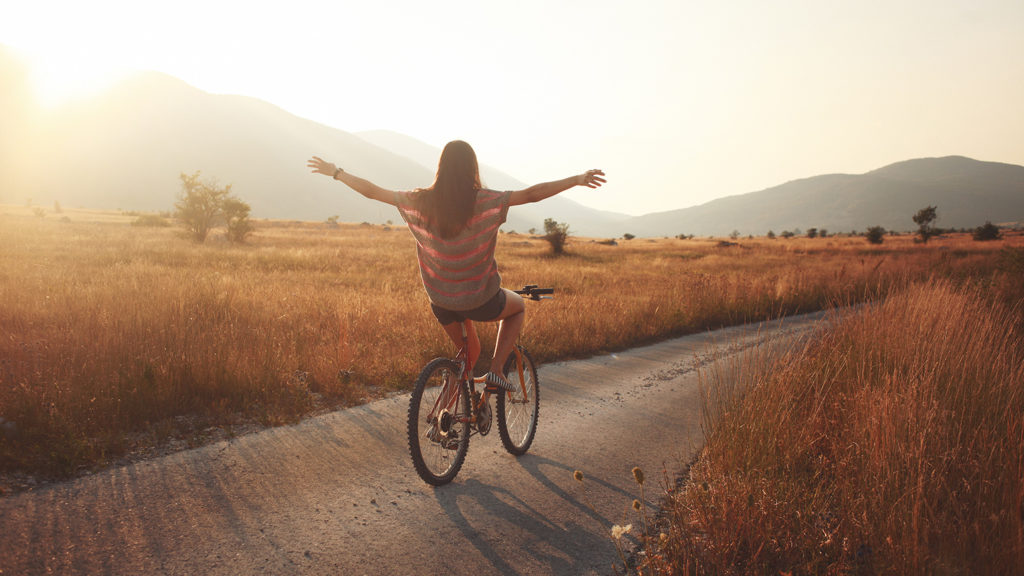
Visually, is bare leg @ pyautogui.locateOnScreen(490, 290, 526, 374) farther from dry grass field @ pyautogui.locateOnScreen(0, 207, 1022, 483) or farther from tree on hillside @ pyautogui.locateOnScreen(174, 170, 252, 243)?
tree on hillside @ pyautogui.locateOnScreen(174, 170, 252, 243)

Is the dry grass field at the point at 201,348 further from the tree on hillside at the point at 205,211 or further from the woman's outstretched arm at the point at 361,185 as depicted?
the tree on hillside at the point at 205,211

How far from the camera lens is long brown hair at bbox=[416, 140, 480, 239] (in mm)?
3607

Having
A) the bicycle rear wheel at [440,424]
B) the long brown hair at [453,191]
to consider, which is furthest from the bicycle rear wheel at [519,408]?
the long brown hair at [453,191]

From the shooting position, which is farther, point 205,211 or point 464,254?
point 205,211

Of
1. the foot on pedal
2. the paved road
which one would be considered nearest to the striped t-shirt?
the foot on pedal

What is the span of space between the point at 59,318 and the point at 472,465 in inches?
245

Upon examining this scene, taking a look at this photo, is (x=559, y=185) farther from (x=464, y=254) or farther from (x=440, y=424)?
(x=440, y=424)

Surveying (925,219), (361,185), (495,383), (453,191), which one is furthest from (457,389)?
(925,219)

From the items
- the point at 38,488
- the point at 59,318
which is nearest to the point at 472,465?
the point at 38,488

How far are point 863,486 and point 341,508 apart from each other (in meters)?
3.55

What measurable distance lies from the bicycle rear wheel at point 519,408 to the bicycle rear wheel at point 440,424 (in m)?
0.49

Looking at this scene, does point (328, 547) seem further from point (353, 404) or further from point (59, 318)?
point (59, 318)

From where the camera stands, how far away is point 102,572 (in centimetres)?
283

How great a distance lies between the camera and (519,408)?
16.4ft
